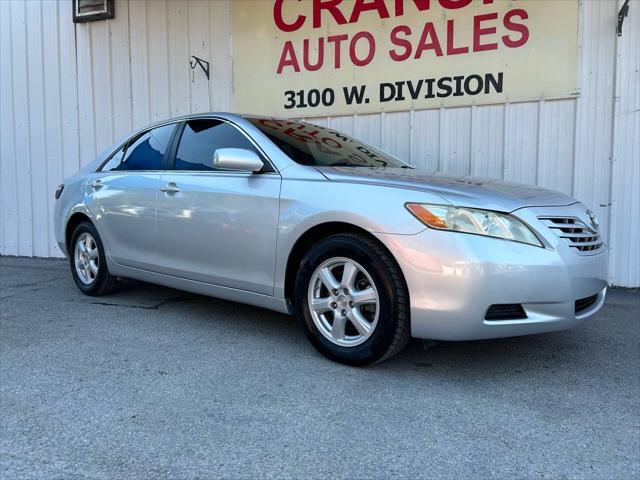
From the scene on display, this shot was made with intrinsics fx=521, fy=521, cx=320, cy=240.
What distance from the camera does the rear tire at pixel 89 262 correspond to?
4801mm

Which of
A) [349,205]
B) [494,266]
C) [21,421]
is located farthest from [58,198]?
[494,266]

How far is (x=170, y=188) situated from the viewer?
4.00m

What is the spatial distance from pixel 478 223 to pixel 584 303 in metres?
0.84

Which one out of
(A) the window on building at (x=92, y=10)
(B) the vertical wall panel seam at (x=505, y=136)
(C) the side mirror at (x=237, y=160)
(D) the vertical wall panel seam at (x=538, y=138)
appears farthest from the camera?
(A) the window on building at (x=92, y=10)

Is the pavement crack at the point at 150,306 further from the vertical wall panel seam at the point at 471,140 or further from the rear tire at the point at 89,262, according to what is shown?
the vertical wall panel seam at the point at 471,140

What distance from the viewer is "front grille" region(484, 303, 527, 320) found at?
8.91 feet

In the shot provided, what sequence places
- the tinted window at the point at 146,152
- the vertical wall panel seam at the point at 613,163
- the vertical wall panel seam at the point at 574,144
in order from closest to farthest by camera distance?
1. the tinted window at the point at 146,152
2. the vertical wall panel seam at the point at 613,163
3. the vertical wall panel seam at the point at 574,144

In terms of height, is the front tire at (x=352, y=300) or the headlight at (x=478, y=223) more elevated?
the headlight at (x=478, y=223)

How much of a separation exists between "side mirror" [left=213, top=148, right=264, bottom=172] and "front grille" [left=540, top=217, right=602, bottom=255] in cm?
177

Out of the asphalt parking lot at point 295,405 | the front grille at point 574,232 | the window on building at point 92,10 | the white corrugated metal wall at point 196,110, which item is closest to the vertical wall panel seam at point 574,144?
the white corrugated metal wall at point 196,110

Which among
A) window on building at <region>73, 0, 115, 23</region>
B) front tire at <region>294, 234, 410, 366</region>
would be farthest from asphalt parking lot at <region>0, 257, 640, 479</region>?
window on building at <region>73, 0, 115, 23</region>

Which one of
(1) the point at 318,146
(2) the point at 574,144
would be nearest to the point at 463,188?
(1) the point at 318,146

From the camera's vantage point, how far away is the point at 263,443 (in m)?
2.28

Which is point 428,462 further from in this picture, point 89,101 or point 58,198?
point 89,101
